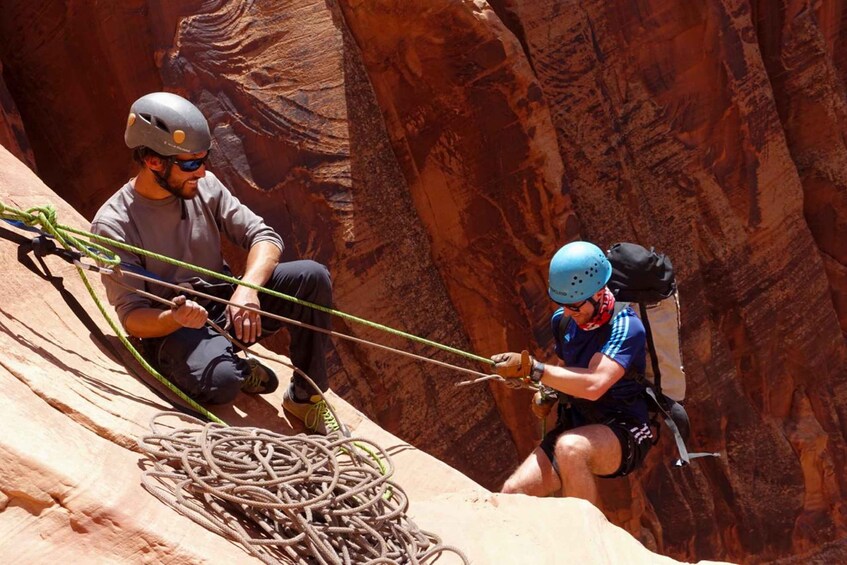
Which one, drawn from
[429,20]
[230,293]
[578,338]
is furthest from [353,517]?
[429,20]

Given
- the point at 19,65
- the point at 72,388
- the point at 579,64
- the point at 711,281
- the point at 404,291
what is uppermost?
the point at 19,65

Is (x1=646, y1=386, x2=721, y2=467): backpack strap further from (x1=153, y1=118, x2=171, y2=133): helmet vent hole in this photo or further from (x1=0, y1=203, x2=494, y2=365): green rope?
(x1=153, y1=118, x2=171, y2=133): helmet vent hole

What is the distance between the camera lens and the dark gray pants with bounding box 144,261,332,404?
14.0 feet

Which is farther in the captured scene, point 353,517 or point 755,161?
point 755,161

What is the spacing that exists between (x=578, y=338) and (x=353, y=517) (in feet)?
5.79

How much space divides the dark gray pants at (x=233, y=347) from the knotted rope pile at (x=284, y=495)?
1.27 feet

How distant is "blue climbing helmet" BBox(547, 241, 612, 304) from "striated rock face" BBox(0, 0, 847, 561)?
2628 mm

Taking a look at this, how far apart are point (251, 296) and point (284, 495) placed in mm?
1112

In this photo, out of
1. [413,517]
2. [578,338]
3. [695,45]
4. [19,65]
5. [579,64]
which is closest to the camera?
[413,517]

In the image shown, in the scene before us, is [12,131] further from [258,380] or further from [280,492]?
[280,492]

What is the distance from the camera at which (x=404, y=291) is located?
7.69 metres

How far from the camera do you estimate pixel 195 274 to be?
14.8 feet

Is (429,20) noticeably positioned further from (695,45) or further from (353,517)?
(353,517)

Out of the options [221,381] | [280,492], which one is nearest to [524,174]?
[221,381]
